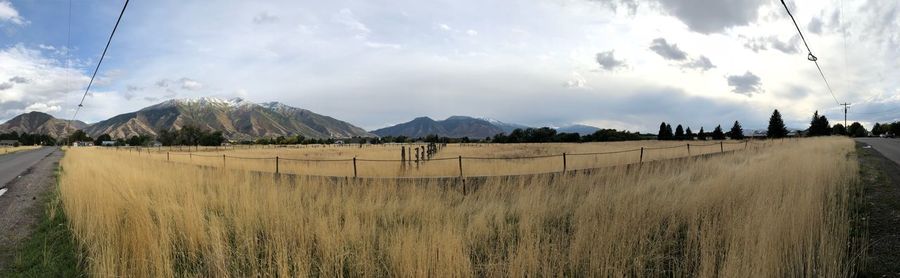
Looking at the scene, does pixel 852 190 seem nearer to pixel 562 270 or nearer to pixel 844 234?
pixel 844 234

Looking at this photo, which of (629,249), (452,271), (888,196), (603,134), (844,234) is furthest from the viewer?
(603,134)

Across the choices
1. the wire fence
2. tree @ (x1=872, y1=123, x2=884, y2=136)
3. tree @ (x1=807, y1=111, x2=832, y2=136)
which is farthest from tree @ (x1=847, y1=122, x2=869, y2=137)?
the wire fence

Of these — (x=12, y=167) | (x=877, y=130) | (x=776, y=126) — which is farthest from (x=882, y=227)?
(x=877, y=130)

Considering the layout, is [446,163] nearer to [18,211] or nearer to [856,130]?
[18,211]

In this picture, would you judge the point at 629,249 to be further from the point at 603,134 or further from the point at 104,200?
the point at 603,134

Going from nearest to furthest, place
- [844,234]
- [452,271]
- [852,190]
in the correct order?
[452,271], [844,234], [852,190]

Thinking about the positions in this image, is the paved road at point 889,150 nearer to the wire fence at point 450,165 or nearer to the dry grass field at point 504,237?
the wire fence at point 450,165

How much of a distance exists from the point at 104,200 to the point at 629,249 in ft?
27.6

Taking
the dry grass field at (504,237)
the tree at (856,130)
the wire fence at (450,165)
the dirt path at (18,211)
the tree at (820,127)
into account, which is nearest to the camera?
the dry grass field at (504,237)

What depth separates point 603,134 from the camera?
120 m

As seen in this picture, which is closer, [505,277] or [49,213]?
[505,277]

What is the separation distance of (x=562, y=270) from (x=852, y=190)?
7.55 metres

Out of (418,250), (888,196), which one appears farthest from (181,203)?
(888,196)

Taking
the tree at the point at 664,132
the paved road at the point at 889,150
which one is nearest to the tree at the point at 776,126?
the tree at the point at 664,132
